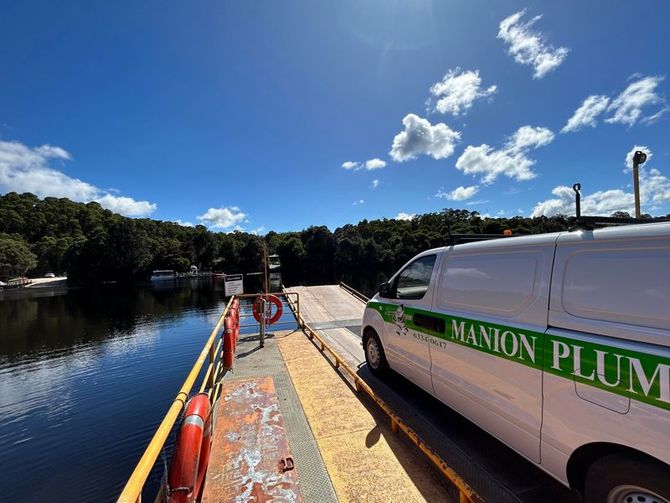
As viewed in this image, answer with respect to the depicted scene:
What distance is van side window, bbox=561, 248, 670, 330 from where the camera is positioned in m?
2.00

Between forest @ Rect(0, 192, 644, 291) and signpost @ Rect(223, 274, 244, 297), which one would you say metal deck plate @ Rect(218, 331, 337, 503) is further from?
forest @ Rect(0, 192, 644, 291)

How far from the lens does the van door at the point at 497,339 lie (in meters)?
2.71

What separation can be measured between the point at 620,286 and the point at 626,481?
3.99ft

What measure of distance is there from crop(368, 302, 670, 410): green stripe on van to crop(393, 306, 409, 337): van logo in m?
1.01

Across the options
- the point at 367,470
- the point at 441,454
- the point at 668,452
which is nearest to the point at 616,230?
the point at 668,452

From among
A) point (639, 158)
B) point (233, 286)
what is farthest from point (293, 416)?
point (639, 158)

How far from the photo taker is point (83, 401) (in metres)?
11.1

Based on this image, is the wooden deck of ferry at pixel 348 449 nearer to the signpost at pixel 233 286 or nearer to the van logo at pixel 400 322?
the van logo at pixel 400 322

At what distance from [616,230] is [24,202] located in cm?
16656

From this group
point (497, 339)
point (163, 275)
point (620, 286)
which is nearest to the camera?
point (620, 286)

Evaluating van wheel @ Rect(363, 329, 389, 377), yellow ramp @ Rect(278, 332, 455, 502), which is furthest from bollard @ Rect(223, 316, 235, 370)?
van wheel @ Rect(363, 329, 389, 377)

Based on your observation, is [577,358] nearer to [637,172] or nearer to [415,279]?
[415,279]

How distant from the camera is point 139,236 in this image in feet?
298

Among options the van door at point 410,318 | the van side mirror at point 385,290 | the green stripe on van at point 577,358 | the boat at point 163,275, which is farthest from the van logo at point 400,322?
the boat at point 163,275
